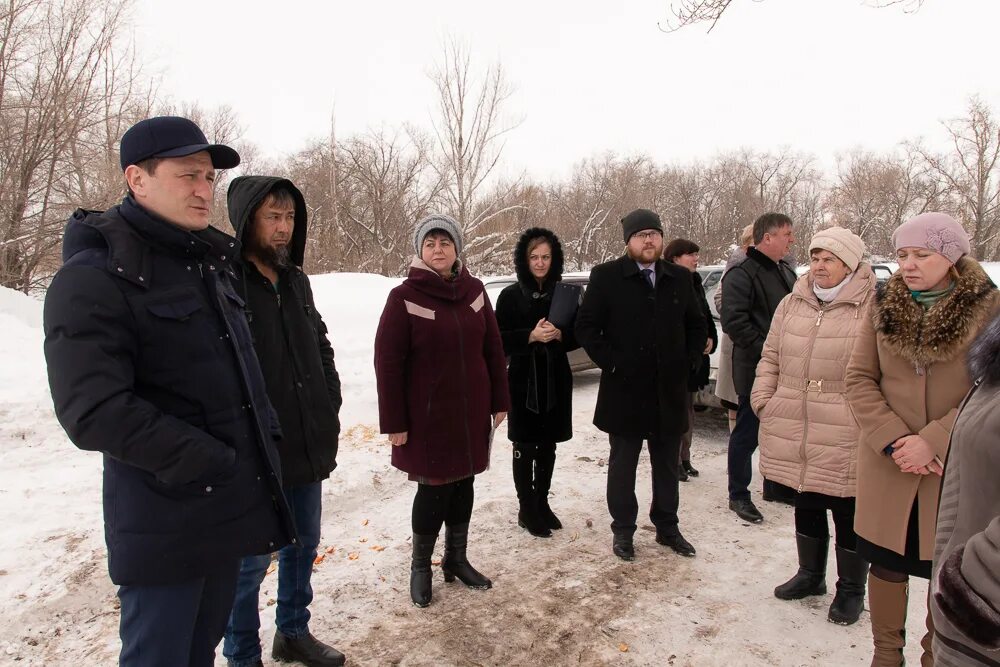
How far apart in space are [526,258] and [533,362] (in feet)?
2.41

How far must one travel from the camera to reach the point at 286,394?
2.61 metres

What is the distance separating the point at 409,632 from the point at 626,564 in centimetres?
142

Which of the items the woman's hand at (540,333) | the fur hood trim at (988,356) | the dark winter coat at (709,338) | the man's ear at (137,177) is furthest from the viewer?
the dark winter coat at (709,338)

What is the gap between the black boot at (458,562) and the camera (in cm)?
342

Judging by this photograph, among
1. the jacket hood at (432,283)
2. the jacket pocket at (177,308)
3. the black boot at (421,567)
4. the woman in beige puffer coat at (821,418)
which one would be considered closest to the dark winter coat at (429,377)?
the jacket hood at (432,283)

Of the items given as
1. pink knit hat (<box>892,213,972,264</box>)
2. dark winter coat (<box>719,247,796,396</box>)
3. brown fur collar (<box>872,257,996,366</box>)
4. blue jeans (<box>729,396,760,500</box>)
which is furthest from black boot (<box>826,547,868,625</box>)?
pink knit hat (<box>892,213,972,264</box>)

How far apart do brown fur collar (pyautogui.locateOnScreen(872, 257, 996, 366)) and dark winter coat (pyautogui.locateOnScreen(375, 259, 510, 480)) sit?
78.4 inches

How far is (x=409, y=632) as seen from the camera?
2.98 m

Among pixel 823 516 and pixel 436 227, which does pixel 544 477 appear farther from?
pixel 436 227

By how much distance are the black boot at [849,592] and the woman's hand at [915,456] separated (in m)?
0.89

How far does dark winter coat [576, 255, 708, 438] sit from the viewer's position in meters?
3.74

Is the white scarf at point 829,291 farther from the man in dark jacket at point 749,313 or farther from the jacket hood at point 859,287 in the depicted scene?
the man in dark jacket at point 749,313

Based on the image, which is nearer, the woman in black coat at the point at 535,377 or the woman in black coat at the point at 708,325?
the woman in black coat at the point at 535,377

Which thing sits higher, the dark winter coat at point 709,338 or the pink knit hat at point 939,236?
the pink knit hat at point 939,236
